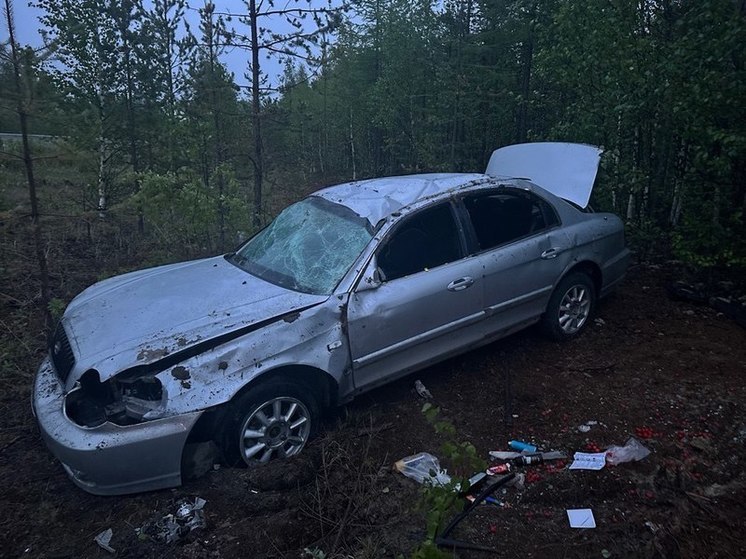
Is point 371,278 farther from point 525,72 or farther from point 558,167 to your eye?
point 525,72

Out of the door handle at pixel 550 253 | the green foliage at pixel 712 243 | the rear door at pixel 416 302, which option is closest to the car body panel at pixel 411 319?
the rear door at pixel 416 302

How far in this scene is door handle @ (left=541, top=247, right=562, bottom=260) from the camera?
16.1 ft

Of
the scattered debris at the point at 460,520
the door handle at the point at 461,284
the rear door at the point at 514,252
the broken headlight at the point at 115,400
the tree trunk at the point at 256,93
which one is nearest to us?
the scattered debris at the point at 460,520

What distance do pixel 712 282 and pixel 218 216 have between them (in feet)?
21.2

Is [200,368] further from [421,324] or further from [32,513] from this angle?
[421,324]

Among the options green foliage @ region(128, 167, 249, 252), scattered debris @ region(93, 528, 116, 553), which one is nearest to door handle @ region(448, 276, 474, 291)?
scattered debris @ region(93, 528, 116, 553)

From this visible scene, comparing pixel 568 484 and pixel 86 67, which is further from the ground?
pixel 86 67

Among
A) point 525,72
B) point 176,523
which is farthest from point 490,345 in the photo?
point 525,72

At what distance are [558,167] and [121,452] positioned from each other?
4.88 meters

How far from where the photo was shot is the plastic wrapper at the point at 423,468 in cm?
345

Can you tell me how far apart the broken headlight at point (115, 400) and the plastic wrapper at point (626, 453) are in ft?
9.47

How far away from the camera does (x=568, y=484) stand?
3.39m

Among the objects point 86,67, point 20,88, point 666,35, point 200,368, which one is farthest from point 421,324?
point 86,67

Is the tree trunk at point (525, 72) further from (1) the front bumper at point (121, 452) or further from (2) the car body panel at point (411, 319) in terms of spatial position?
(1) the front bumper at point (121, 452)
